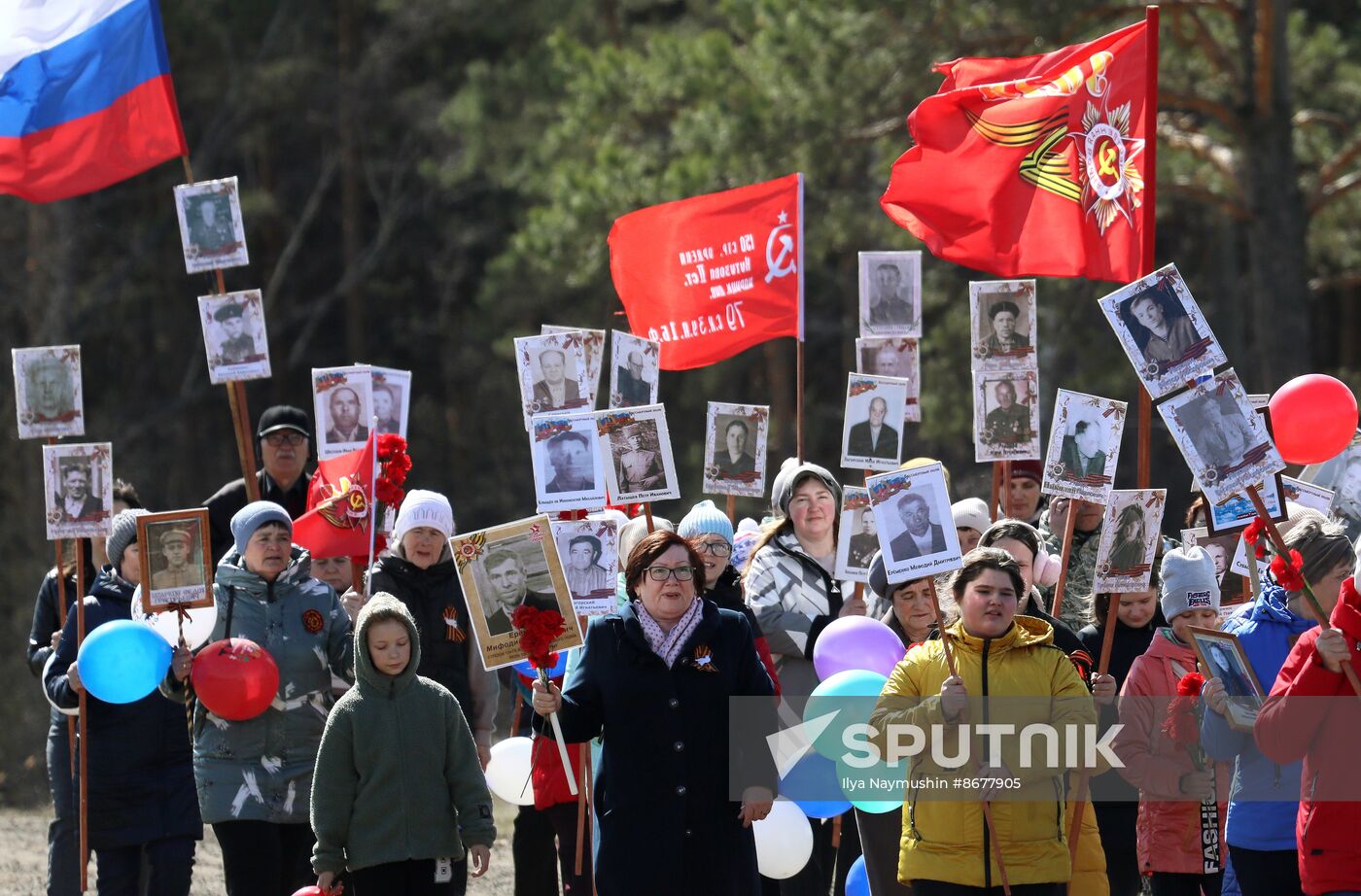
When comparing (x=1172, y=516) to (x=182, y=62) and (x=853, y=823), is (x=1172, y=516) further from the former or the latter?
(x=182, y=62)

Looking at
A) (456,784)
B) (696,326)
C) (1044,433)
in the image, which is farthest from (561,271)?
(456,784)

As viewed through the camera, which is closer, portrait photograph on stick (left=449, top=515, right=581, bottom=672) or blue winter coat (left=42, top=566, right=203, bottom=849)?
portrait photograph on stick (left=449, top=515, right=581, bottom=672)

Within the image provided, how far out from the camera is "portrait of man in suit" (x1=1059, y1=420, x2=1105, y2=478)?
22.2 feet

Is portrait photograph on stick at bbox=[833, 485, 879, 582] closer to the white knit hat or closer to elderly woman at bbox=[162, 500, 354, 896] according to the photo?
the white knit hat

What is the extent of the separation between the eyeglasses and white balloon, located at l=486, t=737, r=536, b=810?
1.71m

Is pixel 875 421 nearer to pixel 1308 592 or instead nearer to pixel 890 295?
pixel 890 295

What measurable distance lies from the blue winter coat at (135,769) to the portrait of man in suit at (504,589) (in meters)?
1.72

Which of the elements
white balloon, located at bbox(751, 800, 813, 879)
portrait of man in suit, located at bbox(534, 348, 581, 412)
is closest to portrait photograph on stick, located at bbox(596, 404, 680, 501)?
portrait of man in suit, located at bbox(534, 348, 581, 412)

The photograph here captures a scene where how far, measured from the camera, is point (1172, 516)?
17234 millimetres

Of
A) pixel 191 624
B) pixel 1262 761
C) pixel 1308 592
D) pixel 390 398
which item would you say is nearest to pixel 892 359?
pixel 390 398

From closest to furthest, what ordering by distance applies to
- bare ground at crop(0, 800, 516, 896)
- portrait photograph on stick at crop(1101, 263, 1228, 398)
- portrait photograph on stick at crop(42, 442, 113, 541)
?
A: 1. portrait photograph on stick at crop(1101, 263, 1228, 398)
2. portrait photograph on stick at crop(42, 442, 113, 541)
3. bare ground at crop(0, 800, 516, 896)

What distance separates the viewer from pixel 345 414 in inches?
331

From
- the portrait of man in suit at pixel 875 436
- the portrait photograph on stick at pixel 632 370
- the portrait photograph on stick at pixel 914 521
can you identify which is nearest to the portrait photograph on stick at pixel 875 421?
the portrait of man in suit at pixel 875 436

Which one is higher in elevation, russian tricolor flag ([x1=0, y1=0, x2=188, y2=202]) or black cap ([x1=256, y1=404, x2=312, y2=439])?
russian tricolor flag ([x1=0, y1=0, x2=188, y2=202])
